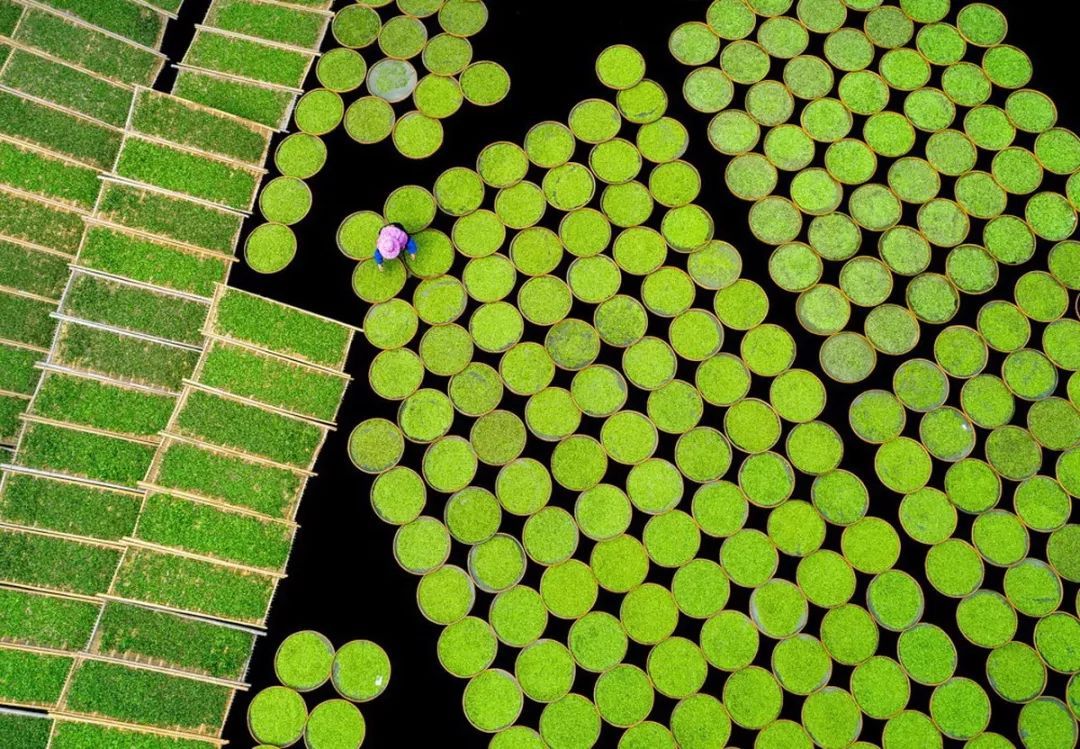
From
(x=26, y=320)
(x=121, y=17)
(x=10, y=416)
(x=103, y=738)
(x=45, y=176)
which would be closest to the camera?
(x=103, y=738)

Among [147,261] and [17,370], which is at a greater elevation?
[147,261]

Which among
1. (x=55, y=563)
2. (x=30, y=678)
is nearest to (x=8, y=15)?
(x=55, y=563)

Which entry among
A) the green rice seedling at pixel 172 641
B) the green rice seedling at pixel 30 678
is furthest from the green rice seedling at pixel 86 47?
the green rice seedling at pixel 30 678

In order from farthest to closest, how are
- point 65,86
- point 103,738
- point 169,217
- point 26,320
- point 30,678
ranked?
1. point 65,86
2. point 169,217
3. point 26,320
4. point 30,678
5. point 103,738

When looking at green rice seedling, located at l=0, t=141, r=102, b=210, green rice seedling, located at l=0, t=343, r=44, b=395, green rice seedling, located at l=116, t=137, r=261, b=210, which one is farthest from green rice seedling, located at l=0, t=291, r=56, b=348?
green rice seedling, located at l=116, t=137, r=261, b=210

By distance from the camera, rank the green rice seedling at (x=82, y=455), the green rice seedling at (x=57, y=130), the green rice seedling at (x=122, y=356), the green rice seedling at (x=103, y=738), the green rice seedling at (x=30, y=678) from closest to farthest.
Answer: the green rice seedling at (x=103, y=738) → the green rice seedling at (x=30, y=678) → the green rice seedling at (x=82, y=455) → the green rice seedling at (x=122, y=356) → the green rice seedling at (x=57, y=130)

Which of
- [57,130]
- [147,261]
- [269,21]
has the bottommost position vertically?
[147,261]

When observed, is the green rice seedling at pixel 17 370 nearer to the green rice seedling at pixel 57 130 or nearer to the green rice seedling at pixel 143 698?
the green rice seedling at pixel 57 130

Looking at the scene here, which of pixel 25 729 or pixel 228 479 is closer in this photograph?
pixel 25 729

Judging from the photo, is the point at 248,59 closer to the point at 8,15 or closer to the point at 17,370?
the point at 8,15
